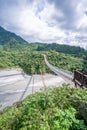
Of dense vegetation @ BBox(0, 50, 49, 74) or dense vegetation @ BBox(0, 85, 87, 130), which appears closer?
dense vegetation @ BBox(0, 85, 87, 130)

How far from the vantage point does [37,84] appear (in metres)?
52.0

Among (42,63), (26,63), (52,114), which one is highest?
(52,114)

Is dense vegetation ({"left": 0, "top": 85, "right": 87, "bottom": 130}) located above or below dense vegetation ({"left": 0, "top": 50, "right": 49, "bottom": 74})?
above

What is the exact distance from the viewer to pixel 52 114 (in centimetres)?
448

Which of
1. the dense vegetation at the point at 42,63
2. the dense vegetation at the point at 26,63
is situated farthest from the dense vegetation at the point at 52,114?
the dense vegetation at the point at 26,63

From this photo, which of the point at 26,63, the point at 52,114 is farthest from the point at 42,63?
the point at 52,114

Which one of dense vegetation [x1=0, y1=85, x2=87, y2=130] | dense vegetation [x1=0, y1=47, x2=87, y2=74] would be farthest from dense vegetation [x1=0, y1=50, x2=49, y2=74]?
dense vegetation [x1=0, y1=85, x2=87, y2=130]

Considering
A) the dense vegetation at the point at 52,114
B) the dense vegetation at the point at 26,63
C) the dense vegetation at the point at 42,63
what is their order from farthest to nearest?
the dense vegetation at the point at 26,63
the dense vegetation at the point at 42,63
the dense vegetation at the point at 52,114

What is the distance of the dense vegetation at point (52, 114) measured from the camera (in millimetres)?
4070

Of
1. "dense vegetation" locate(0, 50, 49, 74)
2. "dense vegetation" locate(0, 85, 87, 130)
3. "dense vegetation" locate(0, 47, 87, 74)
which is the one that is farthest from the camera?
"dense vegetation" locate(0, 50, 49, 74)

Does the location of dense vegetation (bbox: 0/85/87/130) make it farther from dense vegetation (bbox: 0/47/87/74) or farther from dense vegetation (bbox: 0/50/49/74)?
dense vegetation (bbox: 0/50/49/74)

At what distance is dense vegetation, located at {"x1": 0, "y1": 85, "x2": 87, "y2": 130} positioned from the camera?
13.4ft

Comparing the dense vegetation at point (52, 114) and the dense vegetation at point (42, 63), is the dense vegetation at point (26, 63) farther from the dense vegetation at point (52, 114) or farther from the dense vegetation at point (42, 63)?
the dense vegetation at point (52, 114)

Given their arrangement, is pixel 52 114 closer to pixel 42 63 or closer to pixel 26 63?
pixel 42 63
